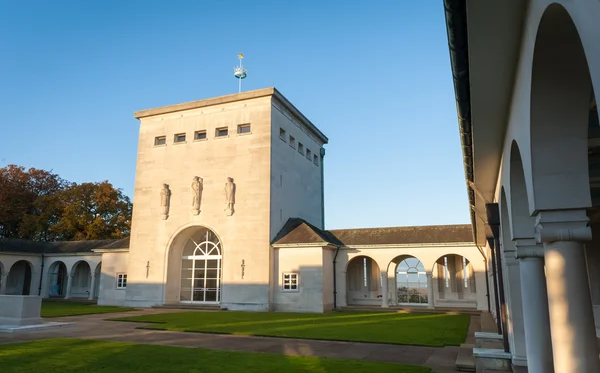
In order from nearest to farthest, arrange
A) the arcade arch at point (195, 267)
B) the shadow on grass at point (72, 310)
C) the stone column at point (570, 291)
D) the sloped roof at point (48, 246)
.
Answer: the stone column at point (570, 291) < the shadow on grass at point (72, 310) < the arcade arch at point (195, 267) < the sloped roof at point (48, 246)

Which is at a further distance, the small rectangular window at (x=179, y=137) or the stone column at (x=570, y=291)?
the small rectangular window at (x=179, y=137)

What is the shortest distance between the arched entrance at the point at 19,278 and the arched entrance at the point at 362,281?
30.6 meters

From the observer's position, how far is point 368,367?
940 cm

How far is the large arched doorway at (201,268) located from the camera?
30.5 metres

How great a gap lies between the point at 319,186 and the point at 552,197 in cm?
3301

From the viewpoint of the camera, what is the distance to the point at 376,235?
3069 centimetres

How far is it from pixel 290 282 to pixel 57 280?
27617 millimetres

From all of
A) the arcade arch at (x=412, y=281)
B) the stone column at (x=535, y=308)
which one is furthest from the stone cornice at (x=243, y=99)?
the stone column at (x=535, y=308)

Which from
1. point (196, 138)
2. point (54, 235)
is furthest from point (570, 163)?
point (54, 235)

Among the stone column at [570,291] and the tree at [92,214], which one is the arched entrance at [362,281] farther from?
the stone column at [570,291]

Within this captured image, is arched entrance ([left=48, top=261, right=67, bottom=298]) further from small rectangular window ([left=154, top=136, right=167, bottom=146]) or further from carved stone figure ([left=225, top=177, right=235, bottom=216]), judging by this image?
carved stone figure ([left=225, top=177, right=235, bottom=216])

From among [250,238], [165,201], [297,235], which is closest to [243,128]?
[165,201]

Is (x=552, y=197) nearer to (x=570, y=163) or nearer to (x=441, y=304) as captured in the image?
(x=570, y=163)

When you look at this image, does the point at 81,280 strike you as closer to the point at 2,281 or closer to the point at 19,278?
the point at 2,281
